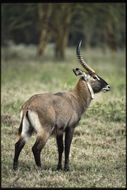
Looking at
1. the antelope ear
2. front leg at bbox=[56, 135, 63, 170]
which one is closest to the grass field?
front leg at bbox=[56, 135, 63, 170]

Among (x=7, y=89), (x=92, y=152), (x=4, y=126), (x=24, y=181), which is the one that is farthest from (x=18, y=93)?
(x=24, y=181)

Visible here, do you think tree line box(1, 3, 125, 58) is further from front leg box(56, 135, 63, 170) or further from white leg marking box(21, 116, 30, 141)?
white leg marking box(21, 116, 30, 141)

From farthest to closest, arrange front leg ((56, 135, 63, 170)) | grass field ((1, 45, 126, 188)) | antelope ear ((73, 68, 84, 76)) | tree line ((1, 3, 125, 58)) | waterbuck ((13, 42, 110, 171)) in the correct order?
tree line ((1, 3, 125, 58)) < antelope ear ((73, 68, 84, 76)) < front leg ((56, 135, 63, 170)) < grass field ((1, 45, 126, 188)) < waterbuck ((13, 42, 110, 171))

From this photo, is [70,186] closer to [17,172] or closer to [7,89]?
[17,172]

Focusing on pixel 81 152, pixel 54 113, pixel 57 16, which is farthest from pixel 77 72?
pixel 57 16

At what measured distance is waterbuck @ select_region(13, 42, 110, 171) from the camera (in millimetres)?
5512

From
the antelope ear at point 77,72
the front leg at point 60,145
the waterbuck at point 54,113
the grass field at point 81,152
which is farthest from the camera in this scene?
the antelope ear at point 77,72

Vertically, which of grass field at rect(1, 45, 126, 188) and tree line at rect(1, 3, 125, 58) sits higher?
tree line at rect(1, 3, 125, 58)

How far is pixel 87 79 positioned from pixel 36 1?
1808 cm

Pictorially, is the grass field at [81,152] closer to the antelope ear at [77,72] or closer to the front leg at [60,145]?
the front leg at [60,145]

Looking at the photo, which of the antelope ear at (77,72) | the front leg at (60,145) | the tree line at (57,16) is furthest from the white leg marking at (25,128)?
the tree line at (57,16)

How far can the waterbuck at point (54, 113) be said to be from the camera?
18.1 feet

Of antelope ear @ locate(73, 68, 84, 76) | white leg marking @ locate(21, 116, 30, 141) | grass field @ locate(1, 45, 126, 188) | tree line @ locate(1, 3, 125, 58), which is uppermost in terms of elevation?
tree line @ locate(1, 3, 125, 58)

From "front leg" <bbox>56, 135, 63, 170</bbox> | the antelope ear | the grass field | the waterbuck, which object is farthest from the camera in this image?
the antelope ear
